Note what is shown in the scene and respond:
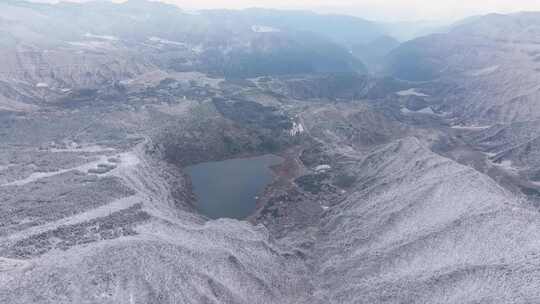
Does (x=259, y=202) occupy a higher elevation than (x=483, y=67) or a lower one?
higher

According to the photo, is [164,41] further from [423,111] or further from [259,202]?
[259,202]

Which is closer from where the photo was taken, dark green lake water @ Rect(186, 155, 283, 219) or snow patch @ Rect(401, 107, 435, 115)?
dark green lake water @ Rect(186, 155, 283, 219)

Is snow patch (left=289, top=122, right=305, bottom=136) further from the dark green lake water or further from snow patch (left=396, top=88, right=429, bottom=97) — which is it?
snow patch (left=396, top=88, right=429, bottom=97)

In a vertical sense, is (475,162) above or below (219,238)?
below

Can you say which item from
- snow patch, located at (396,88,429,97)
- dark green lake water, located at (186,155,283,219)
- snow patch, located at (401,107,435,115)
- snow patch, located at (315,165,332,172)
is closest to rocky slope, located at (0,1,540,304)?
snow patch, located at (315,165,332,172)

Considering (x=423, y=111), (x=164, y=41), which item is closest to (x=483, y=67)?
(x=423, y=111)

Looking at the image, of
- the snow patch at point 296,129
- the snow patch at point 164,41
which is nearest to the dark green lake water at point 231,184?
the snow patch at point 296,129

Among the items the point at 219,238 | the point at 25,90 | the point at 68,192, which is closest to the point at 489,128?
the point at 219,238

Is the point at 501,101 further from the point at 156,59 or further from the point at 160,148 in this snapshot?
the point at 156,59
